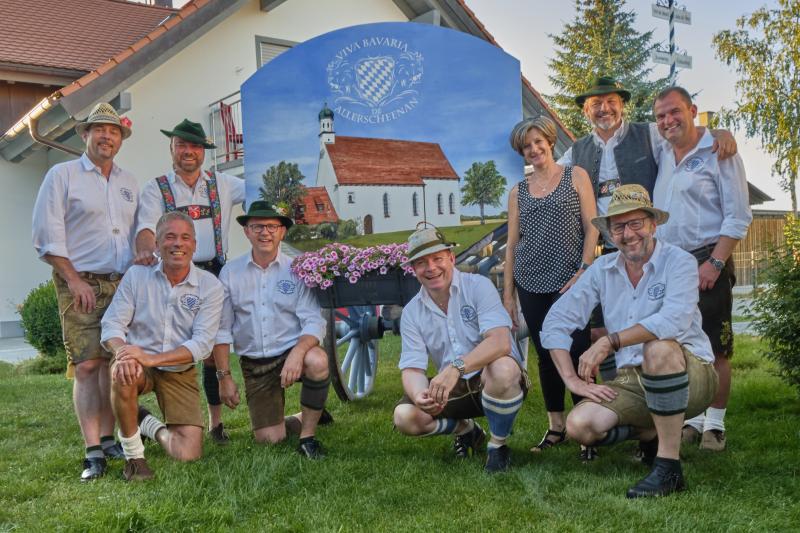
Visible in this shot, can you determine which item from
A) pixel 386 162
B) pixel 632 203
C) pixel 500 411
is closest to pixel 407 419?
pixel 500 411

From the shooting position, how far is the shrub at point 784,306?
155 inches

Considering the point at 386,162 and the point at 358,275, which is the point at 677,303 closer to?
the point at 358,275

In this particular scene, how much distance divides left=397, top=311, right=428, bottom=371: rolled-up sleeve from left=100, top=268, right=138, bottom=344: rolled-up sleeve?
1391 mm

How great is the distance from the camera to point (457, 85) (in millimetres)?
4656

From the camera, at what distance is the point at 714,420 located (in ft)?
12.0

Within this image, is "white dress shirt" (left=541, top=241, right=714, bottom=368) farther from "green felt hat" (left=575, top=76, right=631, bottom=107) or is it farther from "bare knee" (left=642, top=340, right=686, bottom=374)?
"green felt hat" (left=575, top=76, right=631, bottom=107)

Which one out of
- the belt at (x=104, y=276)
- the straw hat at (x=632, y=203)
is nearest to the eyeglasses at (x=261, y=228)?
the belt at (x=104, y=276)

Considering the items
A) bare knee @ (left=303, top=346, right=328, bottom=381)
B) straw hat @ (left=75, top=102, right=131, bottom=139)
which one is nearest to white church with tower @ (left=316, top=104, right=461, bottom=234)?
bare knee @ (left=303, top=346, right=328, bottom=381)

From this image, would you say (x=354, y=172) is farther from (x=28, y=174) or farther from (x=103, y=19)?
(x=103, y=19)

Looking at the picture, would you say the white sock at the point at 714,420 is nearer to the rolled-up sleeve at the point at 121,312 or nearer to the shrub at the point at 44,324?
the rolled-up sleeve at the point at 121,312

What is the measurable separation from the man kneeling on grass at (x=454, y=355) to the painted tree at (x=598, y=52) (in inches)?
923

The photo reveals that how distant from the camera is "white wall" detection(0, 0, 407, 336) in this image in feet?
33.7

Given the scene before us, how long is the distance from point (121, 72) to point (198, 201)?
575 centimetres

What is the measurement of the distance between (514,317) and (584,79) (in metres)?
24.8
